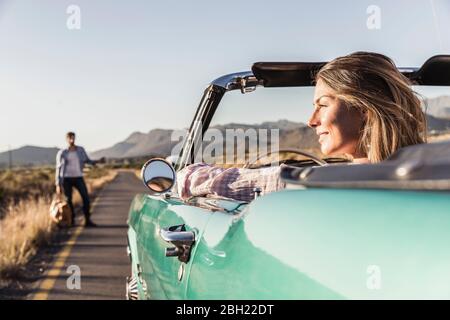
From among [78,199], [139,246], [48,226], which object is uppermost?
[139,246]

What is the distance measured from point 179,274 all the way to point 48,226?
1065cm

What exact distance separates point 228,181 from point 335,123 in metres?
0.53

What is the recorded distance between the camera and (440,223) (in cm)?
127

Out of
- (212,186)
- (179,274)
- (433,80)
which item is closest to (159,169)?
(212,186)

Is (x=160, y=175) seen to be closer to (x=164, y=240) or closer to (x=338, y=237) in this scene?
(x=164, y=240)

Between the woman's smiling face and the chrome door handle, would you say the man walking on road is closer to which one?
the woman's smiling face

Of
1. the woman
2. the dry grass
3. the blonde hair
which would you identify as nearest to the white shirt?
the dry grass

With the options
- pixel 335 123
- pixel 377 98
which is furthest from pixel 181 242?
pixel 377 98

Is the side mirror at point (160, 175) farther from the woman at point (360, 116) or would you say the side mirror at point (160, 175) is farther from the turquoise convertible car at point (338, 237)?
the turquoise convertible car at point (338, 237)

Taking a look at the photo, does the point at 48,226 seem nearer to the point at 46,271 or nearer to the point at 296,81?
the point at 46,271

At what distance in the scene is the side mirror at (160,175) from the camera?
309cm

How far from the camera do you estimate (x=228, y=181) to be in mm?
2709

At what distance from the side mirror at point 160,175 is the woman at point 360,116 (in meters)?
0.21
